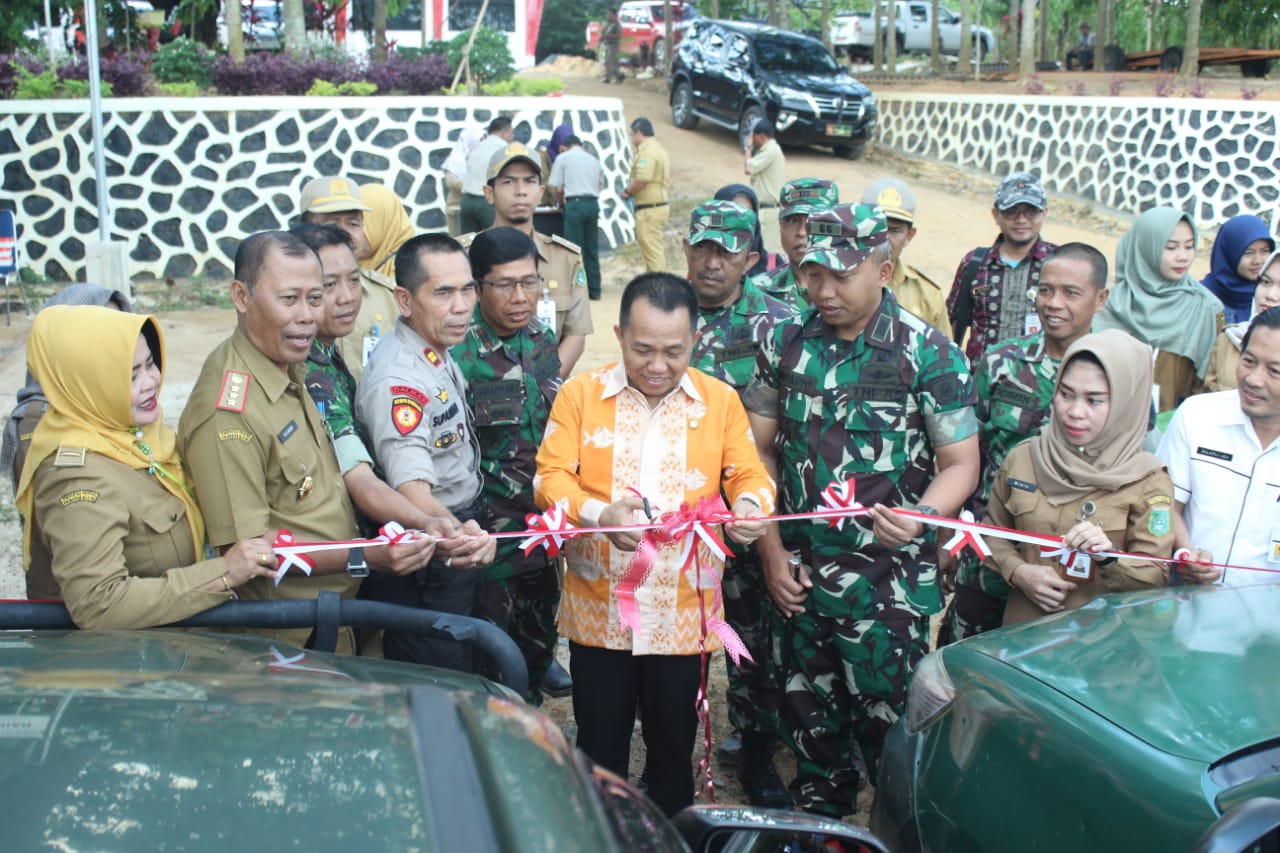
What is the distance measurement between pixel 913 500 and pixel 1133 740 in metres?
1.42

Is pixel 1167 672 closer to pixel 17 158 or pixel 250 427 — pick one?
pixel 250 427

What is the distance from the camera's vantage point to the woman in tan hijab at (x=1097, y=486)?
3633mm

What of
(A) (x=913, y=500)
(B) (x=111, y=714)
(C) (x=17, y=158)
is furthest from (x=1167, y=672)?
(C) (x=17, y=158)

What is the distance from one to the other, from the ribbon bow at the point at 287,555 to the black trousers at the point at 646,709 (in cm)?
94

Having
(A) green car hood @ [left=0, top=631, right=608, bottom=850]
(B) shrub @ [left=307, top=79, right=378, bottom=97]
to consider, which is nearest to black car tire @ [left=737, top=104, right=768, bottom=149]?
(B) shrub @ [left=307, top=79, right=378, bottom=97]

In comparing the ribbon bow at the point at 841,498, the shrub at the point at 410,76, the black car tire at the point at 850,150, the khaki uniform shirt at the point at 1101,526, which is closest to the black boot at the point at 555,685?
the ribbon bow at the point at 841,498

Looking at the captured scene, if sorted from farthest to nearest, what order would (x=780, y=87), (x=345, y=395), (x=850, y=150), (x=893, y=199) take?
1. (x=850, y=150)
2. (x=780, y=87)
3. (x=893, y=199)
4. (x=345, y=395)

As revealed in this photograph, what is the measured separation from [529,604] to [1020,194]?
3250 millimetres

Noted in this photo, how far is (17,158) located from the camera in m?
12.9

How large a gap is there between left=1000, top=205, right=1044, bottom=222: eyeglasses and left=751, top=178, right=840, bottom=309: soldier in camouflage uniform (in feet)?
2.89

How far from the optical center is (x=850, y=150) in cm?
1994

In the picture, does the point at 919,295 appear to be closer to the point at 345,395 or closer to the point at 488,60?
the point at 345,395

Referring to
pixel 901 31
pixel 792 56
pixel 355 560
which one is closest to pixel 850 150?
pixel 792 56

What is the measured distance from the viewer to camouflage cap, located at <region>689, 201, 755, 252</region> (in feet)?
15.2
